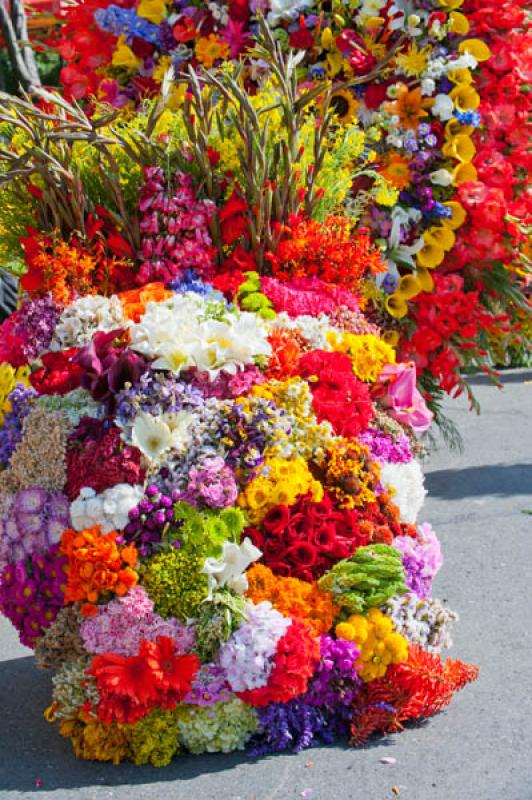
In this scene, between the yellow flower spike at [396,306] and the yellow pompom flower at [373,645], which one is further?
the yellow flower spike at [396,306]

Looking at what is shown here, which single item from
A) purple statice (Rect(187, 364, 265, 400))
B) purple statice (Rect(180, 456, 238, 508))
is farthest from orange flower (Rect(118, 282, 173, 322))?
purple statice (Rect(180, 456, 238, 508))

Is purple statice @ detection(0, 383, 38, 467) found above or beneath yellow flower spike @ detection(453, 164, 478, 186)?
beneath

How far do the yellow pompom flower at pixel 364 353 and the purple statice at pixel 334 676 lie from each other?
0.87 meters

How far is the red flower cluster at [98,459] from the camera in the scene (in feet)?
9.70

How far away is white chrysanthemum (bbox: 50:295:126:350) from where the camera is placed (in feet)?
10.9

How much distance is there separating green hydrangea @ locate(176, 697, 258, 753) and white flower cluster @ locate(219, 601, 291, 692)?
78 mm

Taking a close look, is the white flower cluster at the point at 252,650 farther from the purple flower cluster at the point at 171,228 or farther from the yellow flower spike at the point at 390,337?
the yellow flower spike at the point at 390,337

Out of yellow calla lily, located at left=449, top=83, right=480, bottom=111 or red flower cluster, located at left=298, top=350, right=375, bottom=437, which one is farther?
yellow calla lily, located at left=449, top=83, right=480, bottom=111

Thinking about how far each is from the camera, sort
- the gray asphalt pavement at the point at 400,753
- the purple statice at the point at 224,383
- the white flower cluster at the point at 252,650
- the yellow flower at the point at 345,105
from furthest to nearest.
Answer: the yellow flower at the point at 345,105
the purple statice at the point at 224,383
the white flower cluster at the point at 252,650
the gray asphalt pavement at the point at 400,753

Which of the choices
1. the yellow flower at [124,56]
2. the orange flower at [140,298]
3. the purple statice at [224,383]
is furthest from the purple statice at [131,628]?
the yellow flower at [124,56]

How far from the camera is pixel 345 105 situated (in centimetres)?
466

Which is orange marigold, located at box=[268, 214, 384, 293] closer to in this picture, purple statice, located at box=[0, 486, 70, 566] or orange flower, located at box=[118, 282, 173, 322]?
orange flower, located at box=[118, 282, 173, 322]

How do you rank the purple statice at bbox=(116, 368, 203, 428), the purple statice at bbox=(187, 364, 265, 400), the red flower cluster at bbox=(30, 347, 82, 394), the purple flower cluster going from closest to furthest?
1. the purple statice at bbox=(116, 368, 203, 428)
2. the purple statice at bbox=(187, 364, 265, 400)
3. the red flower cluster at bbox=(30, 347, 82, 394)
4. the purple flower cluster

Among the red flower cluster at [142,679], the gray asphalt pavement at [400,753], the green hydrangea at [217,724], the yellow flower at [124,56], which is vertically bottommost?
the gray asphalt pavement at [400,753]
